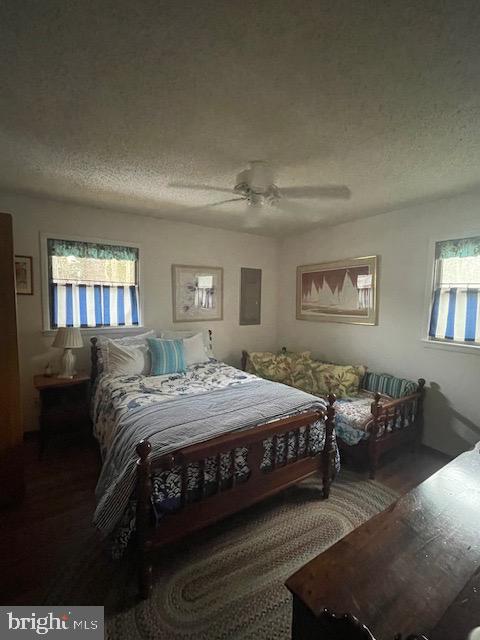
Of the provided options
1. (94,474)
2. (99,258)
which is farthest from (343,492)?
(99,258)

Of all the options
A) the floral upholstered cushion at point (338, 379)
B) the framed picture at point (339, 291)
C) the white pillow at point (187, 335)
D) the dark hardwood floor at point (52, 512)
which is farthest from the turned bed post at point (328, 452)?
the white pillow at point (187, 335)

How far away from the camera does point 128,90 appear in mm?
1341

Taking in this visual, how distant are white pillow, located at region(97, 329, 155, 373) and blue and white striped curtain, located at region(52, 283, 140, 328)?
8.0 inches

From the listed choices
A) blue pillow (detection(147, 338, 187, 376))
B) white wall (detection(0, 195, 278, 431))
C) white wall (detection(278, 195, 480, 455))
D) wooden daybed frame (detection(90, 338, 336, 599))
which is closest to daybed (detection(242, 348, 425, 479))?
white wall (detection(278, 195, 480, 455))

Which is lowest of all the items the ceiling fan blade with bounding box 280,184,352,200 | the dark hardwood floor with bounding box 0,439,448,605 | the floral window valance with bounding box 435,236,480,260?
the dark hardwood floor with bounding box 0,439,448,605

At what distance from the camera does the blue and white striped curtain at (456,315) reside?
8.18 feet

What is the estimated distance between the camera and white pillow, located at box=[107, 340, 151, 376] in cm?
281

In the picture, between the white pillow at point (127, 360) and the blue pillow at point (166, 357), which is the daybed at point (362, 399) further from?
the white pillow at point (127, 360)

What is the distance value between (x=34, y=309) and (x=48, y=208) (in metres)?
1.03

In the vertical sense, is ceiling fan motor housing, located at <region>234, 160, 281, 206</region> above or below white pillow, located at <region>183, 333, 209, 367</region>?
above

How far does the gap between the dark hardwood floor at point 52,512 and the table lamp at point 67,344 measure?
29.0 inches

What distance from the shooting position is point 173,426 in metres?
1.70

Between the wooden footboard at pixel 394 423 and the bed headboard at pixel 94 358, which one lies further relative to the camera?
the bed headboard at pixel 94 358

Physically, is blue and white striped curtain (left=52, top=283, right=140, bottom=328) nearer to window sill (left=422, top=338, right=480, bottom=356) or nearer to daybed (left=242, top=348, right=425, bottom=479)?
daybed (left=242, top=348, right=425, bottom=479)
